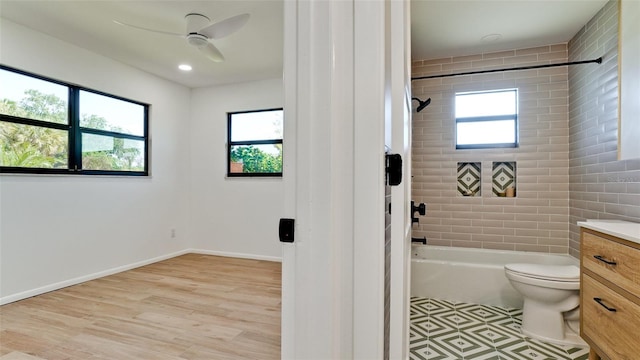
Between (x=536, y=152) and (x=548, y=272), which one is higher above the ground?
(x=536, y=152)

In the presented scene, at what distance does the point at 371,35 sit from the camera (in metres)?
0.71

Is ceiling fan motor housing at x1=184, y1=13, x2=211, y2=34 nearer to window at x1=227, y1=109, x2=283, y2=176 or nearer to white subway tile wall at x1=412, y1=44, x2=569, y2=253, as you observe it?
window at x1=227, y1=109, x2=283, y2=176

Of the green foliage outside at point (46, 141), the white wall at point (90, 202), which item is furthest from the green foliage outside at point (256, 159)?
the green foliage outside at point (46, 141)

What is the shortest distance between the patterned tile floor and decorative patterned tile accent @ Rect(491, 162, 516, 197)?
1159mm

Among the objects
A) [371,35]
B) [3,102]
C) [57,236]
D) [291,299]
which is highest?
[3,102]

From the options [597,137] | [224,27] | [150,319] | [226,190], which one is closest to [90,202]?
[226,190]

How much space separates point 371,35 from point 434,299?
2.67 meters

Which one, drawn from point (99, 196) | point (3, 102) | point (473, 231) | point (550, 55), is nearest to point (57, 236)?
point (99, 196)

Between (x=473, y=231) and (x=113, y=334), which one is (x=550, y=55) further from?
(x=113, y=334)

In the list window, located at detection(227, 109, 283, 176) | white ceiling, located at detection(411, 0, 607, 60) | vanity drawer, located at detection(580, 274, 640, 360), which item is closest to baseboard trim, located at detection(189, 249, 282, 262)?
window, located at detection(227, 109, 283, 176)

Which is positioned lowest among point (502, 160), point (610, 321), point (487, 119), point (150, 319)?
point (150, 319)

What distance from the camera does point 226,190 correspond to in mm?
4551

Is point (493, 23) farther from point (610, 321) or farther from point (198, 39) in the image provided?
point (198, 39)

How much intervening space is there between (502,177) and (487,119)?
0.60 meters
